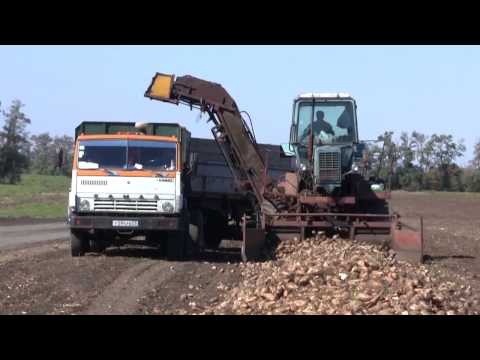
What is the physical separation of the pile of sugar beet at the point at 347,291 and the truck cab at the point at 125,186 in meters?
3.13

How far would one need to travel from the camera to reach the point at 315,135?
57.5 feet

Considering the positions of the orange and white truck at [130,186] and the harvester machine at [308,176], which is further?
the orange and white truck at [130,186]

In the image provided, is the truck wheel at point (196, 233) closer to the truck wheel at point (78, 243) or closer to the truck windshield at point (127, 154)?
the truck windshield at point (127, 154)

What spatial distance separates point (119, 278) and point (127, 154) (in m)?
3.90

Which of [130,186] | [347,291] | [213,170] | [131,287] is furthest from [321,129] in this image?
Answer: [347,291]

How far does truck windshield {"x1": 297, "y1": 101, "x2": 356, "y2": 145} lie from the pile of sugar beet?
4.21 metres

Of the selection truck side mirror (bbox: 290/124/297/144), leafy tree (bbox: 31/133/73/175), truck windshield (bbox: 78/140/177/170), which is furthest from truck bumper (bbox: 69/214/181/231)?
leafy tree (bbox: 31/133/73/175)

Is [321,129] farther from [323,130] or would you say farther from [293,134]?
[293,134]

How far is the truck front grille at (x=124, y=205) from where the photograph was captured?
639 inches

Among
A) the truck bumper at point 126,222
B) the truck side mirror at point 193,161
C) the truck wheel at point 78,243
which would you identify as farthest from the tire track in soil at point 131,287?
the truck side mirror at point 193,161

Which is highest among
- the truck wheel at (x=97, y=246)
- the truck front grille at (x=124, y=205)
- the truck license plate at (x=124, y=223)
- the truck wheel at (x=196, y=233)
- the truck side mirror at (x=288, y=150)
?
the truck side mirror at (x=288, y=150)
